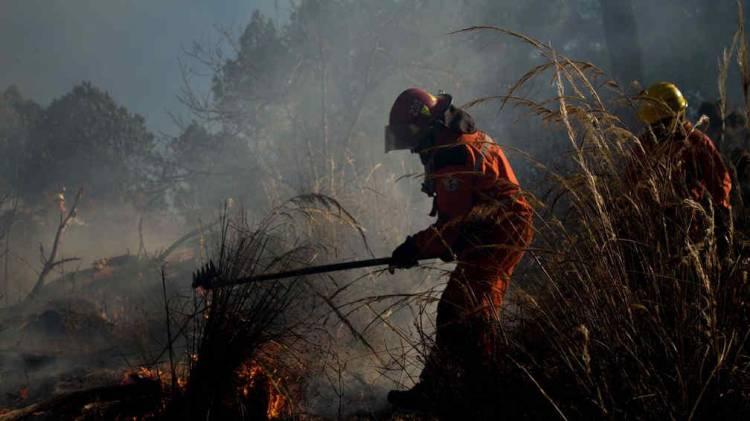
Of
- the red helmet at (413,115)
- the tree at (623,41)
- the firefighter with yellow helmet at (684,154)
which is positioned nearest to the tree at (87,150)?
the tree at (623,41)

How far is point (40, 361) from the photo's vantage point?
497cm

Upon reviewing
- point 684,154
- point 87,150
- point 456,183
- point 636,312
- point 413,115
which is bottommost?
point 636,312

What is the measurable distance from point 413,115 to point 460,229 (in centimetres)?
119

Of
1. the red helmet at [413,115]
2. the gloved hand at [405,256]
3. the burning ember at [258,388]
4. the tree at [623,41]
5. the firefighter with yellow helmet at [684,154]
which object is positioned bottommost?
the burning ember at [258,388]

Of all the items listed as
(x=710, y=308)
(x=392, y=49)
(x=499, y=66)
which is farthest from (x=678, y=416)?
(x=499, y=66)

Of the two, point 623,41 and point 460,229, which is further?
point 623,41

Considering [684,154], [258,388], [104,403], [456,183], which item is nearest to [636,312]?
[684,154]

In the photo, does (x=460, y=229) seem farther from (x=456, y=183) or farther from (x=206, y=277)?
(x=206, y=277)

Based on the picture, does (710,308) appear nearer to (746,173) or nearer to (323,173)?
(746,173)

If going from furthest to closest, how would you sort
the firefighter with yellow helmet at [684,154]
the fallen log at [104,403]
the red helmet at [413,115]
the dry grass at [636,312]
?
the red helmet at [413,115] < the fallen log at [104,403] < the firefighter with yellow helmet at [684,154] < the dry grass at [636,312]

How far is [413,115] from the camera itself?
3584 mm

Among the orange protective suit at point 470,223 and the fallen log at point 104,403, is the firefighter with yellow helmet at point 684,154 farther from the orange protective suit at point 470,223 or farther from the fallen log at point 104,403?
the fallen log at point 104,403

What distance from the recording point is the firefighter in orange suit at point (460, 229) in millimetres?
2051

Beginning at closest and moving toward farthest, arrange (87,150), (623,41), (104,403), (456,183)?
(104,403), (456,183), (623,41), (87,150)
